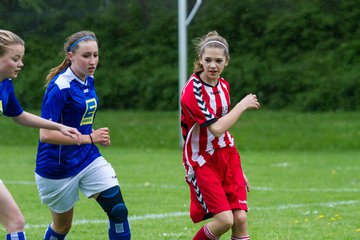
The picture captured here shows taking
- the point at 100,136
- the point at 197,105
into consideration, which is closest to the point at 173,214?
the point at 197,105

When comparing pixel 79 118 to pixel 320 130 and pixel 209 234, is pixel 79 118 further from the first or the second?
pixel 320 130

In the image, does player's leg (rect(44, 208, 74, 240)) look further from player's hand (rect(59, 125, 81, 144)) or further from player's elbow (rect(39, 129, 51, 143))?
Answer: player's hand (rect(59, 125, 81, 144))

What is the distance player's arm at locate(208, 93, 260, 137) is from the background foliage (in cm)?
2108

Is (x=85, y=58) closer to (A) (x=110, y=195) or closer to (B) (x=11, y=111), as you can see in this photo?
(B) (x=11, y=111)

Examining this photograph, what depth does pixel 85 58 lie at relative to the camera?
6703 millimetres

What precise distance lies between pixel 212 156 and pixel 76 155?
1.05 m

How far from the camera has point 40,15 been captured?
29938 millimetres

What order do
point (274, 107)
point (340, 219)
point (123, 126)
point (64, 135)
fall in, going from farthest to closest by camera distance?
point (274, 107), point (123, 126), point (340, 219), point (64, 135)

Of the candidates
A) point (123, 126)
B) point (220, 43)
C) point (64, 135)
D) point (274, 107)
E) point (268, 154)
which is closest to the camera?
point (64, 135)

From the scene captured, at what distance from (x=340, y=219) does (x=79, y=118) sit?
12.6 feet

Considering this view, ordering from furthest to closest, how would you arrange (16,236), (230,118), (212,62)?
(212,62), (230,118), (16,236)

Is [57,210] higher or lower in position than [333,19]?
lower

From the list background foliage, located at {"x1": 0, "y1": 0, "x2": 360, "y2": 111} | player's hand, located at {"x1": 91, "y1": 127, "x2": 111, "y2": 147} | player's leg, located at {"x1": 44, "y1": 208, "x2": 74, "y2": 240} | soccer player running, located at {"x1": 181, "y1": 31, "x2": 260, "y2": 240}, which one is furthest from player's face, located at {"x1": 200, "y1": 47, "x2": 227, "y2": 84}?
background foliage, located at {"x1": 0, "y1": 0, "x2": 360, "y2": 111}

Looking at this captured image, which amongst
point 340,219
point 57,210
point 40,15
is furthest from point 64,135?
point 40,15
